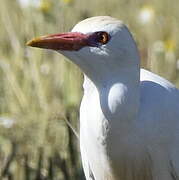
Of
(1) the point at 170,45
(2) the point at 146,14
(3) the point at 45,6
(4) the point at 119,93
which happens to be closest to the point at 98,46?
(4) the point at 119,93

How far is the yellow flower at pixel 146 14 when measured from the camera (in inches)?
250

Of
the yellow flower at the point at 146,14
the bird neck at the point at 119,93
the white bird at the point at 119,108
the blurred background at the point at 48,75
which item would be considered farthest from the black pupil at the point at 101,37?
the yellow flower at the point at 146,14

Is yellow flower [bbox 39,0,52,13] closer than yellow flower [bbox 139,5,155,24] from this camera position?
Yes

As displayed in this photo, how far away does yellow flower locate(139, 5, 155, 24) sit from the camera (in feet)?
20.8

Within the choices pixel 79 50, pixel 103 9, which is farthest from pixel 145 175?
pixel 103 9

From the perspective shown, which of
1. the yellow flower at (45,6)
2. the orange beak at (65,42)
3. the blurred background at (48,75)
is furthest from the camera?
the yellow flower at (45,6)

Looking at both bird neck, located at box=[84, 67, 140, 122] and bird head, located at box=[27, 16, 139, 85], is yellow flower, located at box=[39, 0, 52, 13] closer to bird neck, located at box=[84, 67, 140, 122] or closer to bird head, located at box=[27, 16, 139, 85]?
bird neck, located at box=[84, 67, 140, 122]

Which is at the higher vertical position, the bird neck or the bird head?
the bird head

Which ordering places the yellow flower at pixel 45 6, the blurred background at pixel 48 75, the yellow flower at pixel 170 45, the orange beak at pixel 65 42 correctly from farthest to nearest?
the yellow flower at pixel 170 45 < the yellow flower at pixel 45 6 < the blurred background at pixel 48 75 < the orange beak at pixel 65 42

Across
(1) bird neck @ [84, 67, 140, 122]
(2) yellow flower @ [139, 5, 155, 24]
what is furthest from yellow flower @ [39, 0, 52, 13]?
(1) bird neck @ [84, 67, 140, 122]

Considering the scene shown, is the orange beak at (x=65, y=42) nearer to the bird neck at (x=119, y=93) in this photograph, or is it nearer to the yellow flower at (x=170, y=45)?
the bird neck at (x=119, y=93)

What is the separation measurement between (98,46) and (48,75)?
2294mm

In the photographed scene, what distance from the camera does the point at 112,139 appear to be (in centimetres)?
323

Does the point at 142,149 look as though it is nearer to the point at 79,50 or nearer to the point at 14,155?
the point at 79,50
